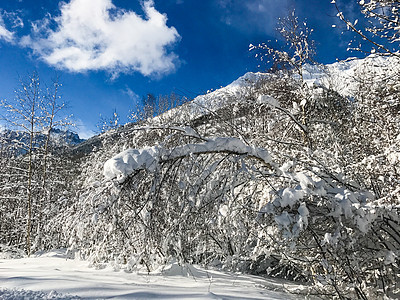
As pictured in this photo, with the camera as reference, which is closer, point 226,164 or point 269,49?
point 226,164

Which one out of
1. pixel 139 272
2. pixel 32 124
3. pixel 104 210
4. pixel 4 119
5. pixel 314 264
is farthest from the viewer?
pixel 32 124

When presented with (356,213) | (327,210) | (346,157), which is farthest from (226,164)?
(346,157)

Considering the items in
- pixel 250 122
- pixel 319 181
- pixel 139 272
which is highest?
pixel 250 122

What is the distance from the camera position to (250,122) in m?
5.85

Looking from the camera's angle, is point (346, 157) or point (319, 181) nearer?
point (319, 181)

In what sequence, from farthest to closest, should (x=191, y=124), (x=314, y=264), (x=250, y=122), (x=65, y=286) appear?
(x=250, y=122), (x=314, y=264), (x=191, y=124), (x=65, y=286)

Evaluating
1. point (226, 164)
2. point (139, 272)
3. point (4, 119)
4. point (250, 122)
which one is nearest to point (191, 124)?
point (226, 164)

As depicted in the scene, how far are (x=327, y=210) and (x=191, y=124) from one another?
6.88 feet

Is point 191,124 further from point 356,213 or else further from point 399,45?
point 399,45

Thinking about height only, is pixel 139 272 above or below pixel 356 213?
below

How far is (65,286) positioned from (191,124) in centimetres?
256

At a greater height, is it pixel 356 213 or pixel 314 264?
pixel 356 213

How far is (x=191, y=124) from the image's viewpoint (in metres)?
3.67

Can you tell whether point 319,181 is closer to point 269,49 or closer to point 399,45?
point 399,45
